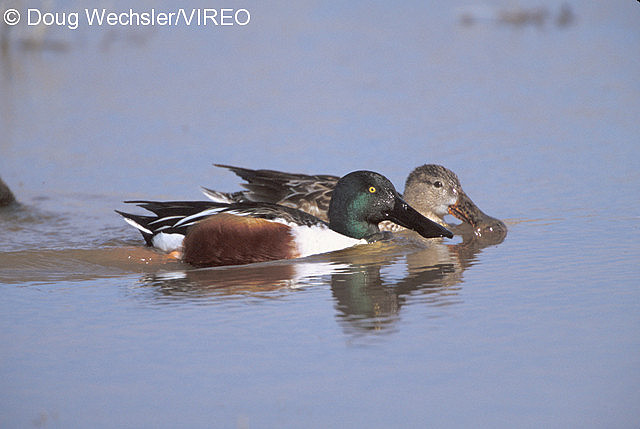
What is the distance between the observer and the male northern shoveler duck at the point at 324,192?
8.44 m

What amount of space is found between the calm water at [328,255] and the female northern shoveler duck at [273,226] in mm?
139

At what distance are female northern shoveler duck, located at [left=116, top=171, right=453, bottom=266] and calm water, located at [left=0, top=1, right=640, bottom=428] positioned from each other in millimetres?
139

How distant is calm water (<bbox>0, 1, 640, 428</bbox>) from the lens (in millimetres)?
4344

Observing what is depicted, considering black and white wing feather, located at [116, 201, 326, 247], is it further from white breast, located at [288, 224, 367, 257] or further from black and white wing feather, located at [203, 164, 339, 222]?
black and white wing feather, located at [203, 164, 339, 222]

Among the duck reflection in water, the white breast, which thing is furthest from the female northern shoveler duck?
the duck reflection in water

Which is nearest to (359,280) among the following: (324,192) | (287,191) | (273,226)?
(273,226)

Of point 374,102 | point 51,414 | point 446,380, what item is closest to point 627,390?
point 446,380

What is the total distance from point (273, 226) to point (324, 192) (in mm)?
1348

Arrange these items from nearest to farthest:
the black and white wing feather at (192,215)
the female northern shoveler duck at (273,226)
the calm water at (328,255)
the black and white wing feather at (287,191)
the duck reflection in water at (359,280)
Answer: the calm water at (328,255) → the duck reflection in water at (359,280) → the female northern shoveler duck at (273,226) → the black and white wing feather at (192,215) → the black and white wing feather at (287,191)

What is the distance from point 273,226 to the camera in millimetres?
7152

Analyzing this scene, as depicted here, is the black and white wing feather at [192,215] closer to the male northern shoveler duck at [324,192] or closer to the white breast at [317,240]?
the white breast at [317,240]

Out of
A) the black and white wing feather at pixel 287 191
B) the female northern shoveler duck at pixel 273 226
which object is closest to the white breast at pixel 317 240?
the female northern shoveler duck at pixel 273 226

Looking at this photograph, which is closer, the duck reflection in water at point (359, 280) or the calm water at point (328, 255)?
the calm water at point (328, 255)

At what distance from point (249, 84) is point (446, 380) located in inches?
397
